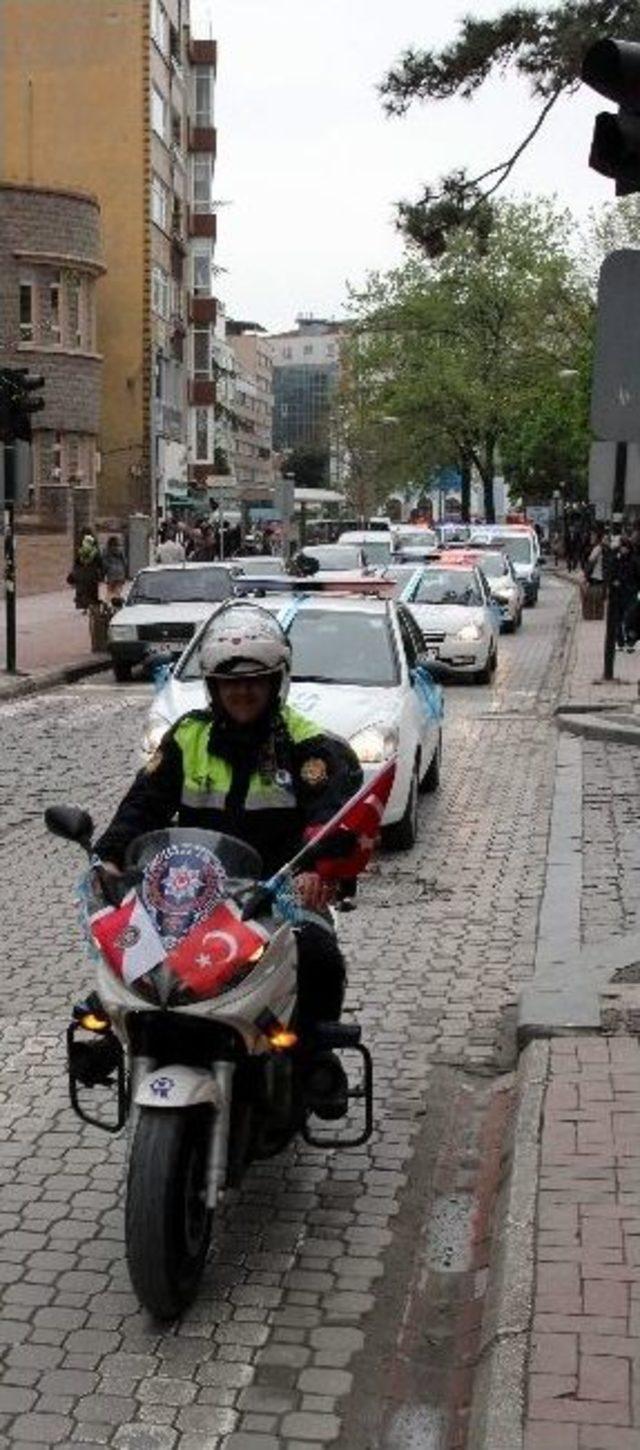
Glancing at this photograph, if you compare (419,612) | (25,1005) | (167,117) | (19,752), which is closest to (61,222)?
(167,117)

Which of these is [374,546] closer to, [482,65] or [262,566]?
[262,566]

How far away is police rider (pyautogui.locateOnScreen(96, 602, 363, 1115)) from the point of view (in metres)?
5.15

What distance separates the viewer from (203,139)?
7369cm

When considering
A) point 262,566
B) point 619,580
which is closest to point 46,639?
point 262,566

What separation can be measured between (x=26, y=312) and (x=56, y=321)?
1.01 m

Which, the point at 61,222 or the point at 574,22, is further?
the point at 61,222

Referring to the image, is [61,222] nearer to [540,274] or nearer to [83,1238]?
[540,274]

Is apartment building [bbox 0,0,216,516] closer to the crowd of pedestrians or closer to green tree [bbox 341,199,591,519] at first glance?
green tree [bbox 341,199,591,519]

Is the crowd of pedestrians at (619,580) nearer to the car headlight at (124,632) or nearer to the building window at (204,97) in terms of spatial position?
the car headlight at (124,632)

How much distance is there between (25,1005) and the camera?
7.57m

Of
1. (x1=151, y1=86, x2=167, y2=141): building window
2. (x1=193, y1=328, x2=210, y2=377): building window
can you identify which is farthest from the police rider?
(x1=193, y1=328, x2=210, y2=377): building window

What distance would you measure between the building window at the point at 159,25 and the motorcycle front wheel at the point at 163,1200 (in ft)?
193

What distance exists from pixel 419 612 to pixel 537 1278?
19.3 m

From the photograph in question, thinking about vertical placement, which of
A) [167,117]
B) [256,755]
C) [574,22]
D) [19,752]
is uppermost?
[167,117]
